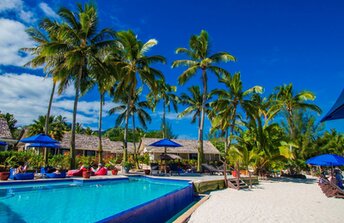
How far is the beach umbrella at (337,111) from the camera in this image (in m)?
2.84

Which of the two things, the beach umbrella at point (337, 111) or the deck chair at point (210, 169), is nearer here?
the beach umbrella at point (337, 111)

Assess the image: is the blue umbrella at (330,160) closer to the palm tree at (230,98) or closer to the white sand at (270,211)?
the white sand at (270,211)

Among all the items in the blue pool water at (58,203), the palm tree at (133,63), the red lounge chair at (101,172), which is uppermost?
the palm tree at (133,63)

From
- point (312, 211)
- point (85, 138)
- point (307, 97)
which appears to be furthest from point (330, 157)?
point (85, 138)

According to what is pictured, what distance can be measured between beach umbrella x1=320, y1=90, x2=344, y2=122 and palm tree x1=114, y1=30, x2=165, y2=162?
1757 centimetres

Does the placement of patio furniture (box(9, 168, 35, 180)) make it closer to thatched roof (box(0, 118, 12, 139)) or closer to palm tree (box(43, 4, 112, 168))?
palm tree (box(43, 4, 112, 168))

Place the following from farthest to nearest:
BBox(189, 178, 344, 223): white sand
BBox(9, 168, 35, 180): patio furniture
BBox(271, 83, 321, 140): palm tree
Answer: BBox(271, 83, 321, 140): palm tree
BBox(9, 168, 35, 180): patio furniture
BBox(189, 178, 344, 223): white sand

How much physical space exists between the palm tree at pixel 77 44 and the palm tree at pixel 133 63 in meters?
1.48

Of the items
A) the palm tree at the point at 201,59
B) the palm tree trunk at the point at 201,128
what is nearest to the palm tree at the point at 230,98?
the palm tree at the point at 201,59

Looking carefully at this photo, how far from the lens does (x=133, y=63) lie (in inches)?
809

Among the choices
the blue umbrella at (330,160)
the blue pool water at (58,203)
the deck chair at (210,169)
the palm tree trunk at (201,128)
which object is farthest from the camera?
the palm tree trunk at (201,128)

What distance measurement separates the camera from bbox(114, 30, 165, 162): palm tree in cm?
2005

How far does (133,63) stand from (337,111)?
1871 centimetres

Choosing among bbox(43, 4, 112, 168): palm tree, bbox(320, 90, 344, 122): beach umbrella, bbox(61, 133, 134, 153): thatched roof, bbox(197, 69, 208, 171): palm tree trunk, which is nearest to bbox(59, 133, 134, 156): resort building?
bbox(61, 133, 134, 153): thatched roof
